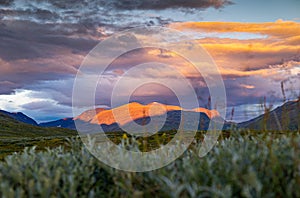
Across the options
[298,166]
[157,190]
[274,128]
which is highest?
[274,128]

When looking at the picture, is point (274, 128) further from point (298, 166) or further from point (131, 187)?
point (131, 187)

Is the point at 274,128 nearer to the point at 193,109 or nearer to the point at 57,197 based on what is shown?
the point at 193,109

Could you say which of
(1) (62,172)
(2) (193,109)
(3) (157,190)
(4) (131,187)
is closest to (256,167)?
(3) (157,190)

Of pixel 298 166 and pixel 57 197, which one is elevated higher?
pixel 298 166

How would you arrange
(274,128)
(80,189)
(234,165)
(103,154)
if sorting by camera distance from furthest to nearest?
(274,128) → (103,154) → (80,189) → (234,165)

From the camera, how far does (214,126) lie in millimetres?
9906

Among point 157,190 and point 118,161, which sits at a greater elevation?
point 118,161

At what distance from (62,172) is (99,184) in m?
0.84

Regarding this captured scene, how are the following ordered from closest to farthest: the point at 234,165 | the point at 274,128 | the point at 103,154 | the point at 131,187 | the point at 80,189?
the point at 234,165, the point at 131,187, the point at 80,189, the point at 103,154, the point at 274,128

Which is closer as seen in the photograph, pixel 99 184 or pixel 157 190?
pixel 157 190

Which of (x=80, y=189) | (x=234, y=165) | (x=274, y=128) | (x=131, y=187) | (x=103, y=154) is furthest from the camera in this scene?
(x=274, y=128)

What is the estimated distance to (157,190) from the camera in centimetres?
748

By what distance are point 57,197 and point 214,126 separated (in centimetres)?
471

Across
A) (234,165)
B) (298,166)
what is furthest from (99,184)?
(298,166)
